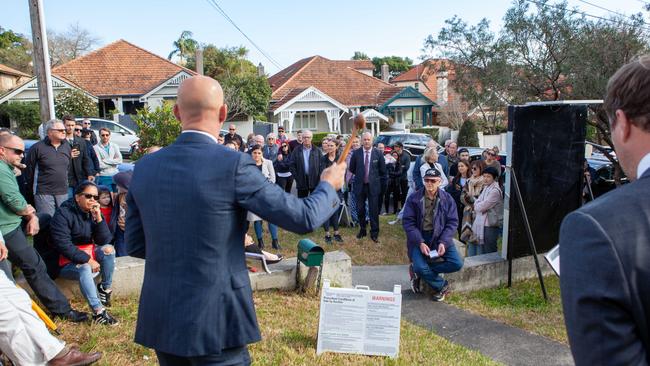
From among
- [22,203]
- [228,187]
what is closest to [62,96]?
[22,203]

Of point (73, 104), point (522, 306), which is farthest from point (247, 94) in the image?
point (522, 306)

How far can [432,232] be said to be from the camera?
6.58m

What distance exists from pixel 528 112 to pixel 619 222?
5806mm

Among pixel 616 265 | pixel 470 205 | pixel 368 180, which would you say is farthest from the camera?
pixel 368 180

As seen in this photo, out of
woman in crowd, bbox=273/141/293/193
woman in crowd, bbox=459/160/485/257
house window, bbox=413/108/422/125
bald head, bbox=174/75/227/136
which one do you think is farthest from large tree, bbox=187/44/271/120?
bald head, bbox=174/75/227/136

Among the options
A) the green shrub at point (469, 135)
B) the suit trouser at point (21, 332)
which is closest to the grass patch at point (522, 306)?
the suit trouser at point (21, 332)

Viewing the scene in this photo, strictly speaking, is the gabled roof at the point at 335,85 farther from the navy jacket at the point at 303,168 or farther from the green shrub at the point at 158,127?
the navy jacket at the point at 303,168

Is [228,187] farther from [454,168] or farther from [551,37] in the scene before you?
[551,37]

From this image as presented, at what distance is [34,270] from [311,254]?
2685mm

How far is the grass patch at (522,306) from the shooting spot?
19.2 feet

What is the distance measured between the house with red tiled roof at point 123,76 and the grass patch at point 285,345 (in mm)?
28888

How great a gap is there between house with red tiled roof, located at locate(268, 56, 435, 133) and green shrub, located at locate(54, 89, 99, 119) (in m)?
13.1

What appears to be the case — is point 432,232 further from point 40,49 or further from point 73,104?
point 73,104

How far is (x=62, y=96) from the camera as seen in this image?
1096 inches
